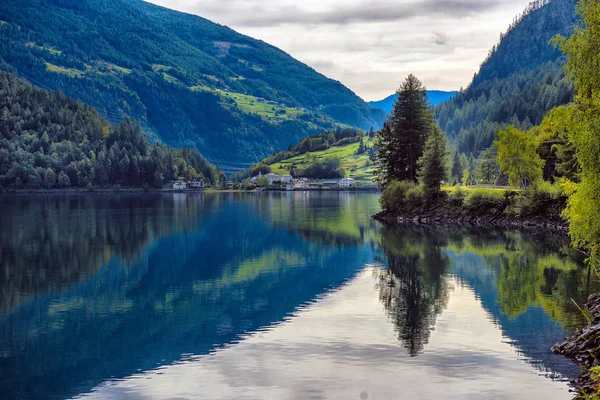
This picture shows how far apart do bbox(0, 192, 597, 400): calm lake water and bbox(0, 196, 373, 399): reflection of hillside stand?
13 centimetres

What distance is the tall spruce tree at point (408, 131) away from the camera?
4392 inches

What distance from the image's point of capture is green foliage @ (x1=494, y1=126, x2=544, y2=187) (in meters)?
96.9

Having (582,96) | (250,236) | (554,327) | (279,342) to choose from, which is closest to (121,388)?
(279,342)

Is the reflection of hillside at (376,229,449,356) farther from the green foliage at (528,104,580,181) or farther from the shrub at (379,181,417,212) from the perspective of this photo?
the shrub at (379,181,417,212)

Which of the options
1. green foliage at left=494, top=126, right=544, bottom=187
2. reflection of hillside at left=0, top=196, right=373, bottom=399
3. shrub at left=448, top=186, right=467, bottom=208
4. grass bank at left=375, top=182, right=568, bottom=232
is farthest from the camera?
shrub at left=448, top=186, right=467, bottom=208

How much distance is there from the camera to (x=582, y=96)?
32.5 metres

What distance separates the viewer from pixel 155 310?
42.0 meters

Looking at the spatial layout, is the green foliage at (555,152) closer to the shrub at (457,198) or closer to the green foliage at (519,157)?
the green foliage at (519,157)

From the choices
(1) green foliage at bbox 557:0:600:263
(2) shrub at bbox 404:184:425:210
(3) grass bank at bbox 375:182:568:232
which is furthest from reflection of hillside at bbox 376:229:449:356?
(2) shrub at bbox 404:184:425:210

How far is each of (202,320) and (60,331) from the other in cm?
748

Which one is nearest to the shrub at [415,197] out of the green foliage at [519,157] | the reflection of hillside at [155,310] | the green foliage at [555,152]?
the green foliage at [519,157]

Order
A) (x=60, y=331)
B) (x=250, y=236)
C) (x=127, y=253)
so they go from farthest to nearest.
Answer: (x=250, y=236), (x=127, y=253), (x=60, y=331)

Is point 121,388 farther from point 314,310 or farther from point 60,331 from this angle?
point 314,310

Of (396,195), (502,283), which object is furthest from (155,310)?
(396,195)
